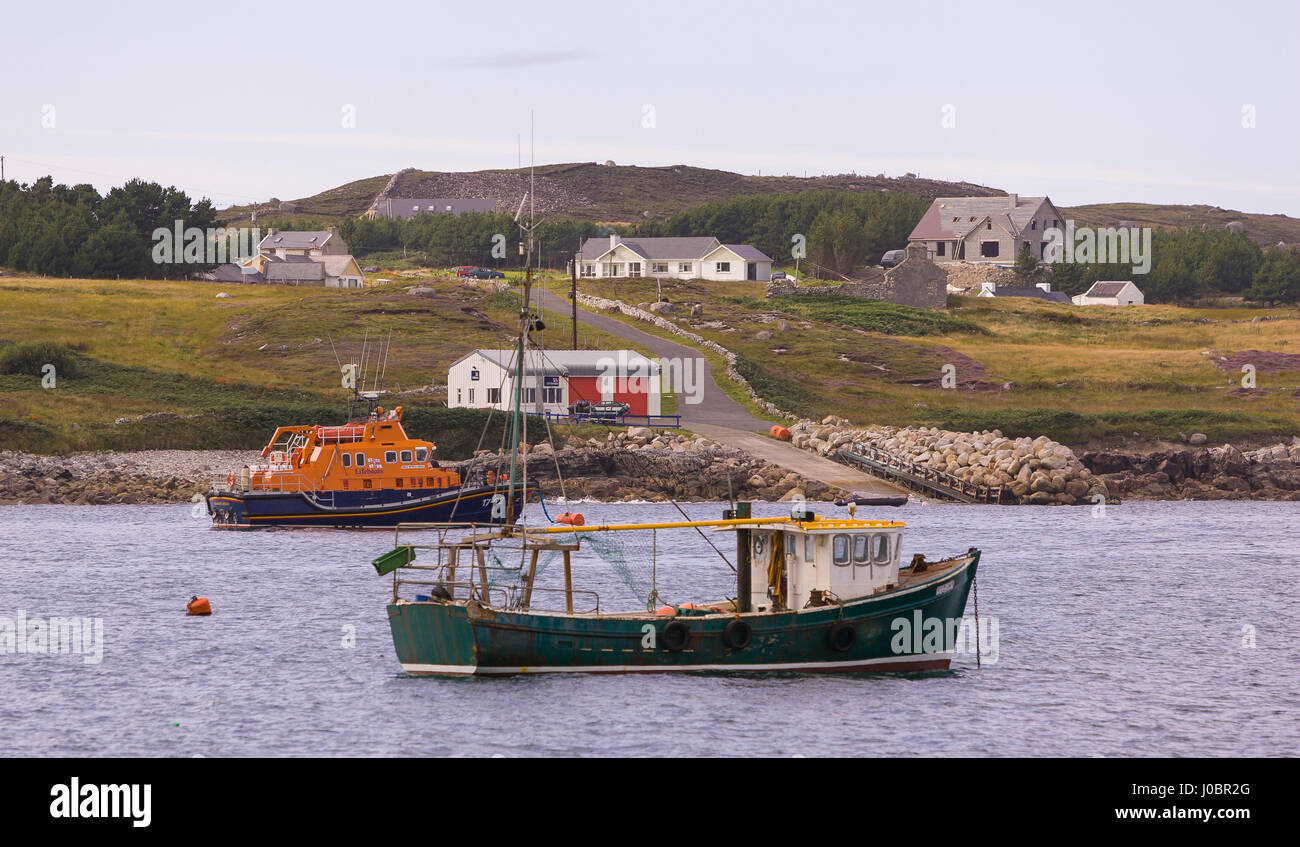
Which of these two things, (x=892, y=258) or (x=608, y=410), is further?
(x=892, y=258)

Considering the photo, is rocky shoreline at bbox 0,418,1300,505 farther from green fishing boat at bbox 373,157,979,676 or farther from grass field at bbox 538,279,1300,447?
green fishing boat at bbox 373,157,979,676

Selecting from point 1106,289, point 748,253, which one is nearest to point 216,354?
point 748,253

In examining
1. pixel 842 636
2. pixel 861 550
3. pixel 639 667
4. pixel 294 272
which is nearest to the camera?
pixel 639 667

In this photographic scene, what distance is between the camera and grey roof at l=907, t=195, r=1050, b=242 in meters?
162

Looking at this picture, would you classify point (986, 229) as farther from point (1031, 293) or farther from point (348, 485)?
point (348, 485)

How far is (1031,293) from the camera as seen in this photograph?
151375mm

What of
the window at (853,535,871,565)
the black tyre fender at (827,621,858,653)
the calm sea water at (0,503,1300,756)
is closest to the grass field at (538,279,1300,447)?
the calm sea water at (0,503,1300,756)

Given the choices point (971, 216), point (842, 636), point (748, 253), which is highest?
point (971, 216)

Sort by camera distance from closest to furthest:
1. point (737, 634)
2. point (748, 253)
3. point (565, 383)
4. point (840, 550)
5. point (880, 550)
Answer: point (737, 634), point (840, 550), point (880, 550), point (565, 383), point (748, 253)

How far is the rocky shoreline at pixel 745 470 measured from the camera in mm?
74562

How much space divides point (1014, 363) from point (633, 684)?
82.4 m

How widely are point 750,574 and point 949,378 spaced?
7185cm

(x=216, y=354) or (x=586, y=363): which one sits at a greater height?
(x=216, y=354)

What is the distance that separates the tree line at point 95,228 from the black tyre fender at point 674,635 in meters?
119
